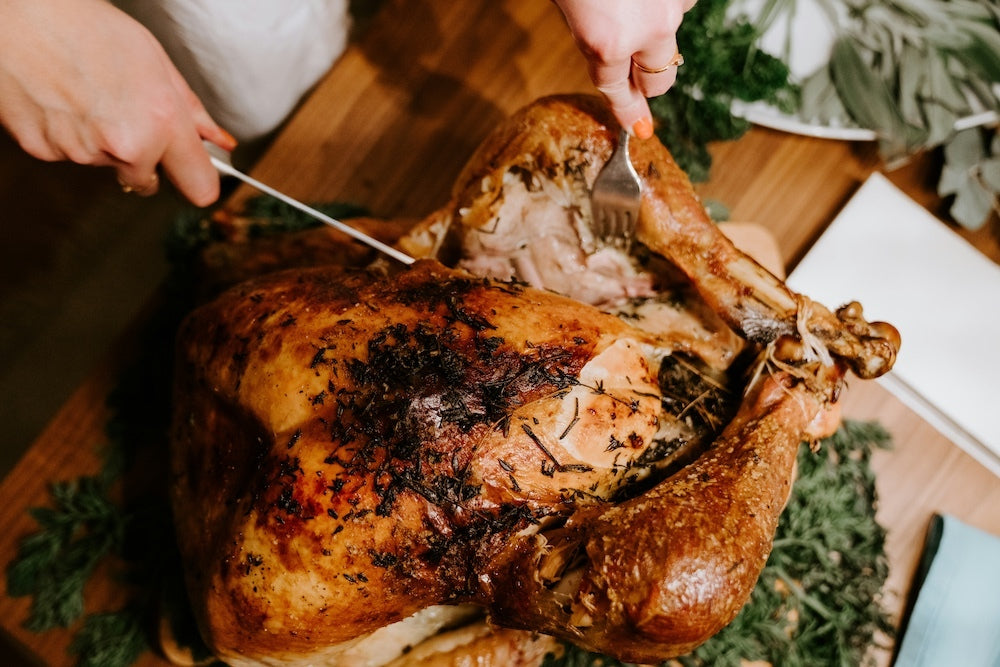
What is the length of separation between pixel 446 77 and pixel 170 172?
2.81 feet

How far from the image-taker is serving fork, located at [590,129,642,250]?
4.56 feet

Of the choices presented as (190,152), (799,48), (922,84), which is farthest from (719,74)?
(190,152)

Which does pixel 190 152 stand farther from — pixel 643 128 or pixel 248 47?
pixel 643 128

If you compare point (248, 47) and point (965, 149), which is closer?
point (248, 47)

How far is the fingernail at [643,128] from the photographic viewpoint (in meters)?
1.36

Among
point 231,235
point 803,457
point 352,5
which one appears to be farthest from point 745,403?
point 352,5

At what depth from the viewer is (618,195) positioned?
1.40 m

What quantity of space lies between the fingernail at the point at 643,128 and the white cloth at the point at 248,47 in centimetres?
91

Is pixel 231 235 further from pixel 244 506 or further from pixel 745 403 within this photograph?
pixel 745 403

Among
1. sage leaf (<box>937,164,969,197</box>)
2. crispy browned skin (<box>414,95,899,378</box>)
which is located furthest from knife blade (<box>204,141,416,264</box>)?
sage leaf (<box>937,164,969,197</box>)

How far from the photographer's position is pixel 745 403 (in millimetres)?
1357

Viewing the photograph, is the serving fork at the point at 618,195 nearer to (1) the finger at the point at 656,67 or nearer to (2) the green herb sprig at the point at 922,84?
(1) the finger at the point at 656,67

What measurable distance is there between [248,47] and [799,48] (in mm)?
1340

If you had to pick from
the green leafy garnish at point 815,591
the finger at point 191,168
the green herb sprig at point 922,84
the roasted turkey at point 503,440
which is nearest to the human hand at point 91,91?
the finger at point 191,168
